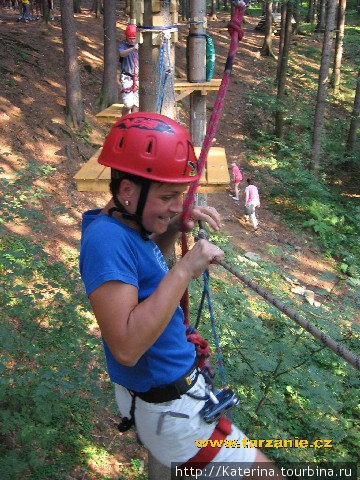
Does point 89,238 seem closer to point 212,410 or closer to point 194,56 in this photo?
point 212,410

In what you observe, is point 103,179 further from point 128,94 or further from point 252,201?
point 252,201

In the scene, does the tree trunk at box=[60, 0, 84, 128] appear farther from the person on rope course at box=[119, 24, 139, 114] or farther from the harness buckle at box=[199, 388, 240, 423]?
the harness buckle at box=[199, 388, 240, 423]

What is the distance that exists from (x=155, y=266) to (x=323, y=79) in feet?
43.0

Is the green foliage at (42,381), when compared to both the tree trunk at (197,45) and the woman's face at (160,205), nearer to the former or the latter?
the woman's face at (160,205)

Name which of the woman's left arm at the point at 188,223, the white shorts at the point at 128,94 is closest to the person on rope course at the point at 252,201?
the white shorts at the point at 128,94

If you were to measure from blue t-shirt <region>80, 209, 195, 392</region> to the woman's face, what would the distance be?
7cm

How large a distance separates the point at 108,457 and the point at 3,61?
35.3 feet

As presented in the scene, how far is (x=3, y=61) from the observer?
1207 cm

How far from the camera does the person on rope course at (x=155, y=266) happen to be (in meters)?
1.58

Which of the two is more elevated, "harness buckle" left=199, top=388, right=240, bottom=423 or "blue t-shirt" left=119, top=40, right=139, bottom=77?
"blue t-shirt" left=119, top=40, right=139, bottom=77

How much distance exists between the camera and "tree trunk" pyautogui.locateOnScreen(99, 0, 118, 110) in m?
11.9

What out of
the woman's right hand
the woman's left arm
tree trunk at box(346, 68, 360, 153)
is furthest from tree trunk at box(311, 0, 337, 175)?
the woman's right hand

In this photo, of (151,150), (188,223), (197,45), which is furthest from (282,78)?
(151,150)

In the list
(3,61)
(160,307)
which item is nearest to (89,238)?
(160,307)
